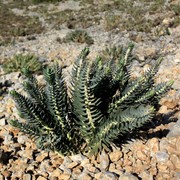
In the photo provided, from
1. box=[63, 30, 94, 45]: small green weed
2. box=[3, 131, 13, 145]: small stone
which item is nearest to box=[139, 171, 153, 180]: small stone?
box=[3, 131, 13, 145]: small stone

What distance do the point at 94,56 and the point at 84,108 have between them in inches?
262

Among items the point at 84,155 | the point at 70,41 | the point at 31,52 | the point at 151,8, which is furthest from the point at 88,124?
the point at 151,8

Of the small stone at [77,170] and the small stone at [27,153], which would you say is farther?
the small stone at [27,153]

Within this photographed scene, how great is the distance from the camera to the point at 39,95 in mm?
3758

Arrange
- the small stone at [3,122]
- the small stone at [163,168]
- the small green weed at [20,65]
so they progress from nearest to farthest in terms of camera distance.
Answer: the small stone at [163,168] < the small stone at [3,122] < the small green weed at [20,65]

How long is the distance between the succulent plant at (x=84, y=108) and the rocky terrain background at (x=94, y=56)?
28 cm

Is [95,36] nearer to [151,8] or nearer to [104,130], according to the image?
[151,8]

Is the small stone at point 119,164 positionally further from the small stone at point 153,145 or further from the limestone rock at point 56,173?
the limestone rock at point 56,173

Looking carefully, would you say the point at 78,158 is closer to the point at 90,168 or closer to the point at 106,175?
the point at 90,168

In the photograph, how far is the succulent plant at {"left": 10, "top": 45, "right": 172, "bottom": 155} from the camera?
3.26 meters

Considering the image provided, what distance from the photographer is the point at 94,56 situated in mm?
9977

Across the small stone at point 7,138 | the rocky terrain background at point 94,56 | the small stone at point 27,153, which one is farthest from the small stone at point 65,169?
the small stone at point 7,138

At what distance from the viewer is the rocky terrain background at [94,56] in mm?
3675

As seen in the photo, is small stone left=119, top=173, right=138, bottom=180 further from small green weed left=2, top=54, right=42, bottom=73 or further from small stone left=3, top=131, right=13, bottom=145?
small green weed left=2, top=54, right=42, bottom=73
